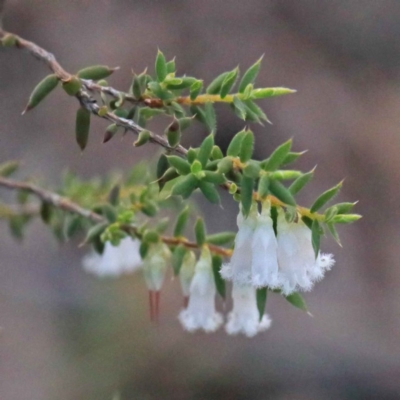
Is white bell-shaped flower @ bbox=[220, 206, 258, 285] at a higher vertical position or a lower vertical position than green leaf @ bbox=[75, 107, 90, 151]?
lower

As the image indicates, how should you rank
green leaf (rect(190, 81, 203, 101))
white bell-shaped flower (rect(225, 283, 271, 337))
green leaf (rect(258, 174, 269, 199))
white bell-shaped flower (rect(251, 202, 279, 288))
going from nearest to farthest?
1. green leaf (rect(258, 174, 269, 199))
2. white bell-shaped flower (rect(251, 202, 279, 288))
3. green leaf (rect(190, 81, 203, 101))
4. white bell-shaped flower (rect(225, 283, 271, 337))

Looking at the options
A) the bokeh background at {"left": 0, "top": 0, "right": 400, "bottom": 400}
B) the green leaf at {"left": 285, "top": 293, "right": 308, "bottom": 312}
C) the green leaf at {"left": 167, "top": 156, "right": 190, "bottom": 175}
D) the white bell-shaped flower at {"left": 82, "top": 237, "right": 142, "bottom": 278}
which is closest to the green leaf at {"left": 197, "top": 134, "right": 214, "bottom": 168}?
the green leaf at {"left": 167, "top": 156, "right": 190, "bottom": 175}

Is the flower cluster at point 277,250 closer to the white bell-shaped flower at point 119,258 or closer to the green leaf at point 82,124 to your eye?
the green leaf at point 82,124

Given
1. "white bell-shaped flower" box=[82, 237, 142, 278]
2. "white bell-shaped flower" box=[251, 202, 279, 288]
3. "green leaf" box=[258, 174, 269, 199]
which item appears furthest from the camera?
"white bell-shaped flower" box=[82, 237, 142, 278]

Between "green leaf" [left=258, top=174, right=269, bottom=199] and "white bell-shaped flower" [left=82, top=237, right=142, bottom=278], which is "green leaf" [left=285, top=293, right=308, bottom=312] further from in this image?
"white bell-shaped flower" [left=82, top=237, right=142, bottom=278]

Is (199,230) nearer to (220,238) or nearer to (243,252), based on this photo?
(220,238)

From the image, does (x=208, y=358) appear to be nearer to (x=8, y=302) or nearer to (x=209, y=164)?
(x=8, y=302)

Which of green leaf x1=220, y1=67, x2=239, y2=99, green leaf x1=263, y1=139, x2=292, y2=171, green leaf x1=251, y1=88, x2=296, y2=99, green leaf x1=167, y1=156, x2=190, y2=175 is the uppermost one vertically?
green leaf x1=220, y1=67, x2=239, y2=99
